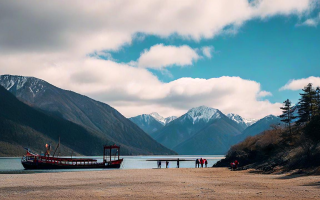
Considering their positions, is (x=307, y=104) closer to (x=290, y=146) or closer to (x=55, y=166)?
(x=290, y=146)

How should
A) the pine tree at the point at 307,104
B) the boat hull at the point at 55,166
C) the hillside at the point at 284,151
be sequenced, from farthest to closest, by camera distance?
the boat hull at the point at 55,166
the pine tree at the point at 307,104
the hillside at the point at 284,151

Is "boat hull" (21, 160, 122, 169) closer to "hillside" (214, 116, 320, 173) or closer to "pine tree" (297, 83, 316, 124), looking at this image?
"hillside" (214, 116, 320, 173)

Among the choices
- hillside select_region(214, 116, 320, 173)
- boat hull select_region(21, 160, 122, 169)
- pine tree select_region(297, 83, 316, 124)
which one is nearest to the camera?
hillside select_region(214, 116, 320, 173)

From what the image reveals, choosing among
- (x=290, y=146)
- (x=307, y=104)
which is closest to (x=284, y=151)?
(x=290, y=146)

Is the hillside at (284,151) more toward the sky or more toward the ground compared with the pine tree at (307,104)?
more toward the ground

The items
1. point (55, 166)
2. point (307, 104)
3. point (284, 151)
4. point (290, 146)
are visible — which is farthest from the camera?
point (55, 166)

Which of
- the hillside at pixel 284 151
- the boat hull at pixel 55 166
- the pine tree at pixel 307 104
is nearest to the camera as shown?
the hillside at pixel 284 151

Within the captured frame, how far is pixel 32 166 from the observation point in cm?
9869

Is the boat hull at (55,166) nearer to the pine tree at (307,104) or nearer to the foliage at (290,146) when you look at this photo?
the foliage at (290,146)

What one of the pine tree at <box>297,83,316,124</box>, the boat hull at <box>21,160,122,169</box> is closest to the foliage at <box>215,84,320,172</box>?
the pine tree at <box>297,83,316,124</box>

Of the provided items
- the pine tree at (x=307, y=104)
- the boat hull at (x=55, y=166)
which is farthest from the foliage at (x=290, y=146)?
the boat hull at (x=55, y=166)

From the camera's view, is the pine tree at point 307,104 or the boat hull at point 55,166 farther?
the boat hull at point 55,166

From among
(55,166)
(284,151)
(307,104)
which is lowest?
(55,166)

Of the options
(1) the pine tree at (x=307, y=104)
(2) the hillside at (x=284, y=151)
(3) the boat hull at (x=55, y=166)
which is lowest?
(3) the boat hull at (x=55, y=166)
